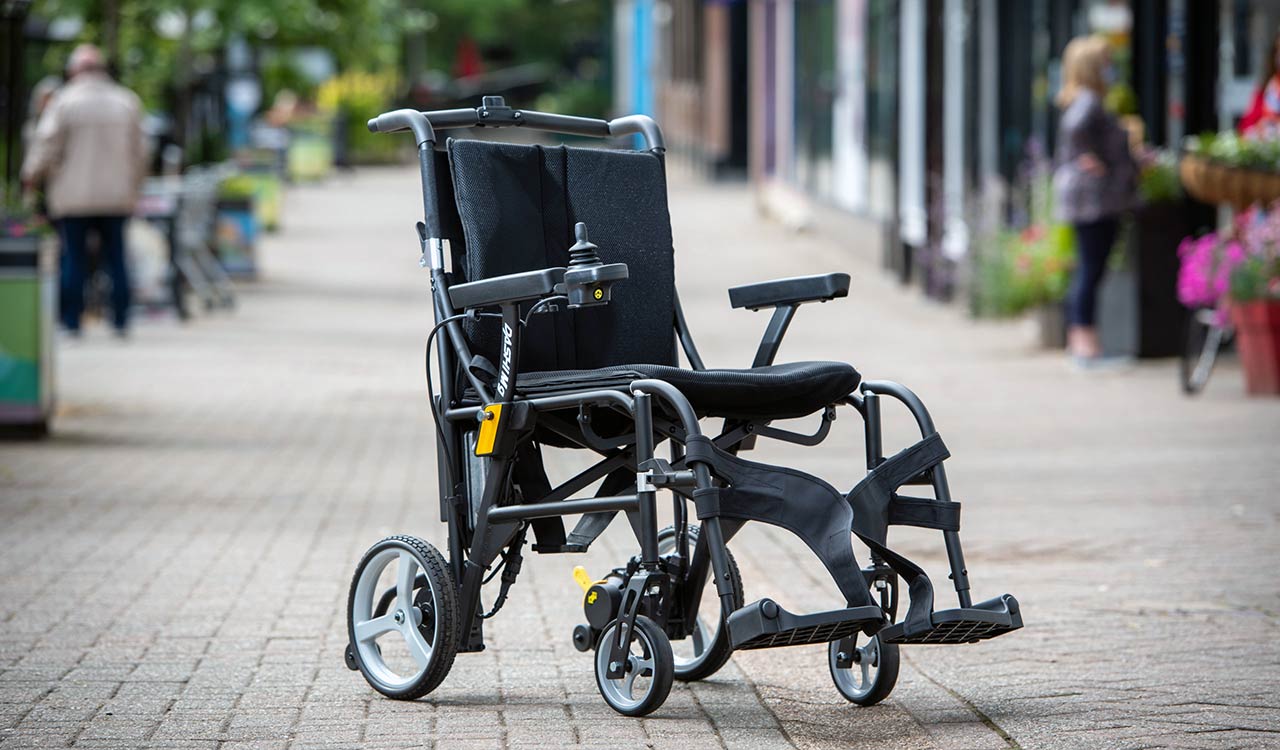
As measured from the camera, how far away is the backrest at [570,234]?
483 cm

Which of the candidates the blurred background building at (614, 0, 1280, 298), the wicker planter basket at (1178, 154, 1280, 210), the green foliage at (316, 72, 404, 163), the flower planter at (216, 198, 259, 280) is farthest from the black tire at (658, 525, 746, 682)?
the green foliage at (316, 72, 404, 163)

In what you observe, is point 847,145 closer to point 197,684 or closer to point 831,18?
point 831,18

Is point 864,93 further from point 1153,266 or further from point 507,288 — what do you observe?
point 507,288

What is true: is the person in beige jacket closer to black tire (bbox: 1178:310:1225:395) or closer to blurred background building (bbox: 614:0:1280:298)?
blurred background building (bbox: 614:0:1280:298)

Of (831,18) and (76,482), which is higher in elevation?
(831,18)

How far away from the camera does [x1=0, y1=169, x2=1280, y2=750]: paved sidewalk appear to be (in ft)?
15.3

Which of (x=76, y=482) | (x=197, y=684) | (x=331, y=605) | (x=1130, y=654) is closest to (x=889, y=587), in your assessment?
(x=1130, y=654)

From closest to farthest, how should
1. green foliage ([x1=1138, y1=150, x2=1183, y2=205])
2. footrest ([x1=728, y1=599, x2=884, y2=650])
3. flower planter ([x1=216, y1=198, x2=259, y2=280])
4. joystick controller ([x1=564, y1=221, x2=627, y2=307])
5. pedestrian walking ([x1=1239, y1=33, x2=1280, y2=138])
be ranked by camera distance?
footrest ([x1=728, y1=599, x2=884, y2=650]), joystick controller ([x1=564, y1=221, x2=627, y2=307]), pedestrian walking ([x1=1239, y1=33, x2=1280, y2=138]), green foliage ([x1=1138, y1=150, x2=1183, y2=205]), flower planter ([x1=216, y1=198, x2=259, y2=280])

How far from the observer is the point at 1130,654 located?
5398 mm

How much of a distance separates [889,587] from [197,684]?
172cm

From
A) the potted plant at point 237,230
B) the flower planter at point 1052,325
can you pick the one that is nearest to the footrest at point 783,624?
the flower planter at point 1052,325

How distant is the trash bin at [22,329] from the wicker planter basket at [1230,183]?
237 inches

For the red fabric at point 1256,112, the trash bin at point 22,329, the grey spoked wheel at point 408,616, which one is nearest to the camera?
the grey spoked wheel at point 408,616

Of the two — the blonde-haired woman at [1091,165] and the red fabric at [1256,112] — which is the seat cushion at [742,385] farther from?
the red fabric at [1256,112]
